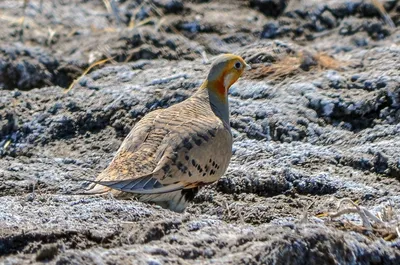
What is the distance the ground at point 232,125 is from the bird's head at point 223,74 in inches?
14.5

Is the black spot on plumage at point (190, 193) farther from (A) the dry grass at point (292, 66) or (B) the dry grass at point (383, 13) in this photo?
(B) the dry grass at point (383, 13)

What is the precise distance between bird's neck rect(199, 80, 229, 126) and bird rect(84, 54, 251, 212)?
0.43 ft

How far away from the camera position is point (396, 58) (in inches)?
319

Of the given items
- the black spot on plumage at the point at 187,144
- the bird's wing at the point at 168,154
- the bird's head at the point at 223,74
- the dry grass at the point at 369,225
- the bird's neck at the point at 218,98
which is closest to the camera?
the dry grass at the point at 369,225

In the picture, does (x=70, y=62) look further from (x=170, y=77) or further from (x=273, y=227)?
(x=273, y=227)

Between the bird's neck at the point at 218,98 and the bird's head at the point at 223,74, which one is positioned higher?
the bird's head at the point at 223,74

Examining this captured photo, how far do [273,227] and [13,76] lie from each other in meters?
4.36

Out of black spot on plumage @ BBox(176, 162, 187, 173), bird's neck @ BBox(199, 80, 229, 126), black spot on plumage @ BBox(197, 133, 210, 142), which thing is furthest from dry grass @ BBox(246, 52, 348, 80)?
black spot on plumage @ BBox(176, 162, 187, 173)

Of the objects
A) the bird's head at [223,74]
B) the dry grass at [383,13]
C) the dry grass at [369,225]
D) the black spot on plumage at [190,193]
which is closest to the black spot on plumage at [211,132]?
the black spot on plumage at [190,193]

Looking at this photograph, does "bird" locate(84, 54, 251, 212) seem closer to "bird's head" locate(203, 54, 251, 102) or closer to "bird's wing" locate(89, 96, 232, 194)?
"bird's wing" locate(89, 96, 232, 194)

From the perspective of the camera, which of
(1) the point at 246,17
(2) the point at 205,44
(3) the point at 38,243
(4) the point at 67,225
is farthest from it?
(1) the point at 246,17

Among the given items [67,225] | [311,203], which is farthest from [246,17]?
[67,225]

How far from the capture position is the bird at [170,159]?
562 centimetres

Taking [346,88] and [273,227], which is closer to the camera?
[273,227]
